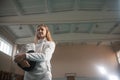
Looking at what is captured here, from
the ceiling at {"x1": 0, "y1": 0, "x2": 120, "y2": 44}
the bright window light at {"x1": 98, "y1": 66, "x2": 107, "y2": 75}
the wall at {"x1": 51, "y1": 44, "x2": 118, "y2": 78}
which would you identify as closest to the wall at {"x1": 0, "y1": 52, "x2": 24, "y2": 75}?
the ceiling at {"x1": 0, "y1": 0, "x2": 120, "y2": 44}

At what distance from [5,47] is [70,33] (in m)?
3.05

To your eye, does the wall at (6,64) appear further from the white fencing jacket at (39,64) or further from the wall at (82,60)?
the white fencing jacket at (39,64)

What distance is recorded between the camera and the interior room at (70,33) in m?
4.38

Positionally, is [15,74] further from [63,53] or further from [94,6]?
[94,6]

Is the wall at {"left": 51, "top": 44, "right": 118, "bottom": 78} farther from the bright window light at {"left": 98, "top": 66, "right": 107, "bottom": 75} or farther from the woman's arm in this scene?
the woman's arm

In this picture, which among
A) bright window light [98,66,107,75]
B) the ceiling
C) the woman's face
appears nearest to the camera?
the woman's face

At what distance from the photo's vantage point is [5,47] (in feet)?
20.0

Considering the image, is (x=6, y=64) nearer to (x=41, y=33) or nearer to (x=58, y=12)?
(x=58, y=12)

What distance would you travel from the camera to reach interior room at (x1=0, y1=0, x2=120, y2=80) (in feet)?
14.4

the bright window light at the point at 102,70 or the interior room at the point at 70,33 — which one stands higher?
the interior room at the point at 70,33

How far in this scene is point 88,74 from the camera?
8469 millimetres

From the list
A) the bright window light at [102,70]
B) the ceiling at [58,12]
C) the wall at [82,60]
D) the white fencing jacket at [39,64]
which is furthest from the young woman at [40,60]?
the bright window light at [102,70]

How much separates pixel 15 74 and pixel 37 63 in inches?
250

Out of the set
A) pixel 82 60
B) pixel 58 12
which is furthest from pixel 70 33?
pixel 82 60
